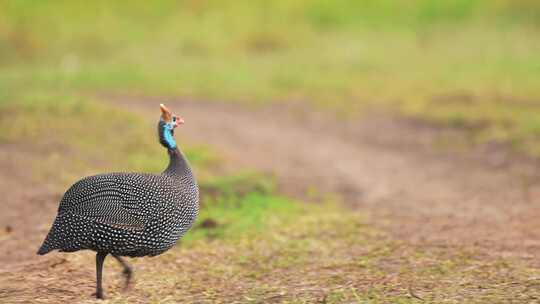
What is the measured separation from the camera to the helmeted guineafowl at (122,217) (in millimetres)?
4918

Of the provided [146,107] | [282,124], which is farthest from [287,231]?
[146,107]

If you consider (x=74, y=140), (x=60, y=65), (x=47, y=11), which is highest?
(x=47, y=11)

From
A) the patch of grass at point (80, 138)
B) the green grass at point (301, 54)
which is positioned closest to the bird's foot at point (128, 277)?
the patch of grass at point (80, 138)

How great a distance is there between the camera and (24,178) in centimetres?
830

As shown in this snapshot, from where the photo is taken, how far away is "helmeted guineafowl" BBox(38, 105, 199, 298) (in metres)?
4.92

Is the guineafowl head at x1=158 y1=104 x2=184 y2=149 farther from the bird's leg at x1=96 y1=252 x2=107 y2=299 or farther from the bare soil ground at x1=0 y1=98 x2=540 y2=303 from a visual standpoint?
the bare soil ground at x1=0 y1=98 x2=540 y2=303

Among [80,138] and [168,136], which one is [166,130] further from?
[80,138]

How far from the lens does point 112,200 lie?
16.5 feet

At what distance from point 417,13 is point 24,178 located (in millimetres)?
13607

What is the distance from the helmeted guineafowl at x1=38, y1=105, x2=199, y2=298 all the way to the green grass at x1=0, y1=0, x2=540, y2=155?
5.52 metres

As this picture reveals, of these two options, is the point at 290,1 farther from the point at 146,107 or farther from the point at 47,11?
the point at 146,107

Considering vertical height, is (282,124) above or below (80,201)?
above

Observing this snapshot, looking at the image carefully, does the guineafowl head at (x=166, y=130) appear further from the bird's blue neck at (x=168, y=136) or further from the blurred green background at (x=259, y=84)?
the blurred green background at (x=259, y=84)

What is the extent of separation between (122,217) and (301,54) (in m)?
12.9
